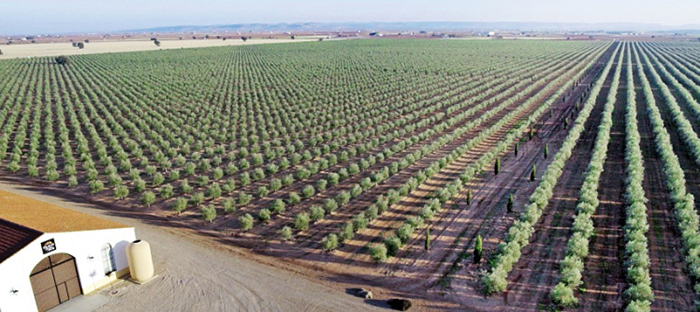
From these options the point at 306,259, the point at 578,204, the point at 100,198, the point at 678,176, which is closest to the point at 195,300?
the point at 306,259

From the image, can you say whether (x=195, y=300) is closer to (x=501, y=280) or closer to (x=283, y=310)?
(x=283, y=310)

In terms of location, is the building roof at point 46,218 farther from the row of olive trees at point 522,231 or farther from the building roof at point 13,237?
the row of olive trees at point 522,231

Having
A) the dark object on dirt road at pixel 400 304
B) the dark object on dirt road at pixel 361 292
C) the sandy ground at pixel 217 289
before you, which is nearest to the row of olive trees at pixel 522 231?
the dark object on dirt road at pixel 400 304

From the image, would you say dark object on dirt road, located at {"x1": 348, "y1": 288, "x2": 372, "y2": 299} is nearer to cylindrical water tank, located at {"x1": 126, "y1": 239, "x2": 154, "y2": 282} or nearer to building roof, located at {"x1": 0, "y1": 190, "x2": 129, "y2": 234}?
cylindrical water tank, located at {"x1": 126, "y1": 239, "x2": 154, "y2": 282}

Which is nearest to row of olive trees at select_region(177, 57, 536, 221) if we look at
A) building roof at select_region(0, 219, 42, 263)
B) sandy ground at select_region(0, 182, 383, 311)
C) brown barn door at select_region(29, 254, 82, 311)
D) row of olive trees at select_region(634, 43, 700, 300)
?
sandy ground at select_region(0, 182, 383, 311)

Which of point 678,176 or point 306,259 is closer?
point 306,259

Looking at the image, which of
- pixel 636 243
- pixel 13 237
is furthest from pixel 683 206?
pixel 13 237
